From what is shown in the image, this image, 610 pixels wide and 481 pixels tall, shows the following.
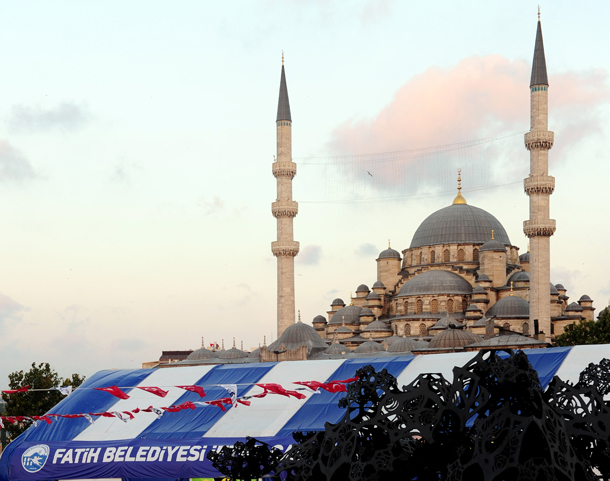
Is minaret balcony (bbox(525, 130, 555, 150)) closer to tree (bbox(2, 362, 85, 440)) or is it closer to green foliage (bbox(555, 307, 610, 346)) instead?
green foliage (bbox(555, 307, 610, 346))

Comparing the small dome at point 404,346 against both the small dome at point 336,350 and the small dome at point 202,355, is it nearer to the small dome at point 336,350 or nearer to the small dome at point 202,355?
the small dome at point 336,350

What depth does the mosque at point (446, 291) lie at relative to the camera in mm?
46500

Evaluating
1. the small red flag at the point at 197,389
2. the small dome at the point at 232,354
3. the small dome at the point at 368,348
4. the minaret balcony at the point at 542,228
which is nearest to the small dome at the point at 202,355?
the small dome at the point at 232,354

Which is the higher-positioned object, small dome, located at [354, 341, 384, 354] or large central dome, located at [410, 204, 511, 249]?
large central dome, located at [410, 204, 511, 249]

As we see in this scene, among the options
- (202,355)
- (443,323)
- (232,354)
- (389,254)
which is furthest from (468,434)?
(389,254)

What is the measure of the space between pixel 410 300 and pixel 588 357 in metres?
39.5

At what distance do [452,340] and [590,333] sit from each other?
698 cm

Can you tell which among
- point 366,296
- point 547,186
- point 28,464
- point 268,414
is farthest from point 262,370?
point 366,296

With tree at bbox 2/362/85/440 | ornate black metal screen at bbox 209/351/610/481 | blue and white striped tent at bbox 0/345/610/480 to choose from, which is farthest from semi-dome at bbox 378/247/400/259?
ornate black metal screen at bbox 209/351/610/481

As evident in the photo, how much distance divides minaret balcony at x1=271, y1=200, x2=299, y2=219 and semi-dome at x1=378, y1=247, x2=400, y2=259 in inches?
643

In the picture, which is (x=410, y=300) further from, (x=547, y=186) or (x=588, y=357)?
(x=588, y=357)

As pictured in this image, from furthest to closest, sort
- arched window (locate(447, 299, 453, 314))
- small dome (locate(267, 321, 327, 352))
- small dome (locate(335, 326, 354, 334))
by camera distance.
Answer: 1. small dome (locate(335, 326, 354, 334))
2. arched window (locate(447, 299, 453, 314))
3. small dome (locate(267, 321, 327, 352))

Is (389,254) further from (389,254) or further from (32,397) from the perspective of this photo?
(32,397)

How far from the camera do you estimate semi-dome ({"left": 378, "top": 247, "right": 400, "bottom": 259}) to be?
223ft
